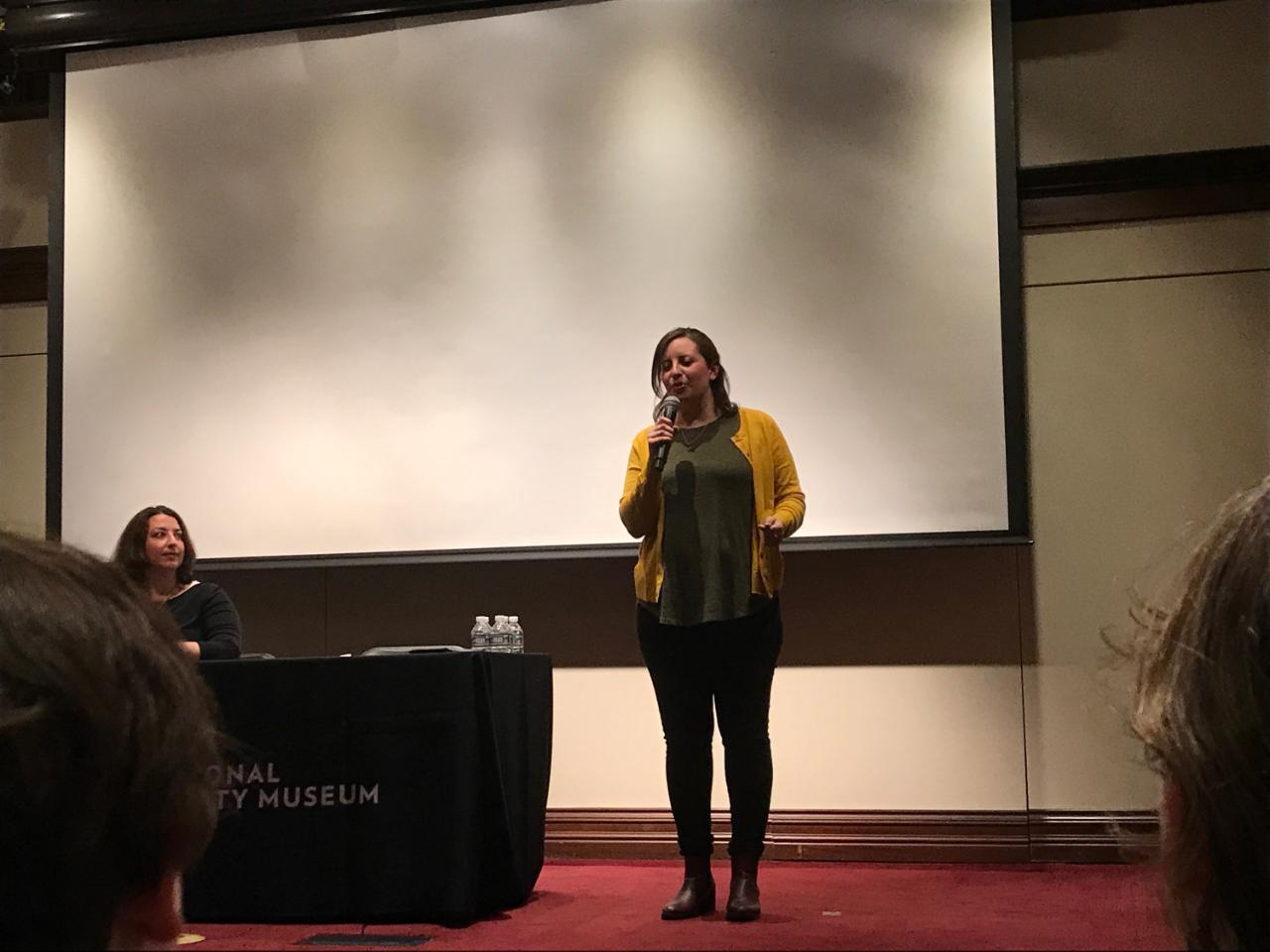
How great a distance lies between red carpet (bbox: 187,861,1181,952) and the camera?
2896mm

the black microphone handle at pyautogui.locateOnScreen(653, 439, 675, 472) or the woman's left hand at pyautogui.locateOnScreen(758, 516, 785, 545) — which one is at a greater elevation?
the black microphone handle at pyautogui.locateOnScreen(653, 439, 675, 472)

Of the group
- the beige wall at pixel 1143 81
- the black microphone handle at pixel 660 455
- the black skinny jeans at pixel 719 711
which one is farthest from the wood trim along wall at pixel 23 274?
the beige wall at pixel 1143 81

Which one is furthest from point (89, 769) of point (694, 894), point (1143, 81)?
point (1143, 81)

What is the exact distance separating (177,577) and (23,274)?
77.3 inches

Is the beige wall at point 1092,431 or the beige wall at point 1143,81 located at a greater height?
the beige wall at point 1143,81

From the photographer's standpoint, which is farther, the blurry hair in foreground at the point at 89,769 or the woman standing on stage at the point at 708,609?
the woman standing on stage at the point at 708,609

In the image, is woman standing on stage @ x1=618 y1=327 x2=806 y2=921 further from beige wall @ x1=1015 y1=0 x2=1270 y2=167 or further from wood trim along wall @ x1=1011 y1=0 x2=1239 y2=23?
wood trim along wall @ x1=1011 y1=0 x2=1239 y2=23

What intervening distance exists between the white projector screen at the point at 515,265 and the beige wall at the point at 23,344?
38 cm

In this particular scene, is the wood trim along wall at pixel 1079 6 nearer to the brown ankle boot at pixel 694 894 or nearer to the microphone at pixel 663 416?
the microphone at pixel 663 416

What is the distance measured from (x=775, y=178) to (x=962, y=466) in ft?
3.66

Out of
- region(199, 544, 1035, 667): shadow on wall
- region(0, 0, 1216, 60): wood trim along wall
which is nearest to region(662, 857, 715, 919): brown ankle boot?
region(199, 544, 1035, 667): shadow on wall

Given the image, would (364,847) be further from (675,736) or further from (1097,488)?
(1097,488)

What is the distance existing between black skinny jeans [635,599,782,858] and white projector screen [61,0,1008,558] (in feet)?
3.93

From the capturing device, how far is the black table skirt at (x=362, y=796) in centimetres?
310
